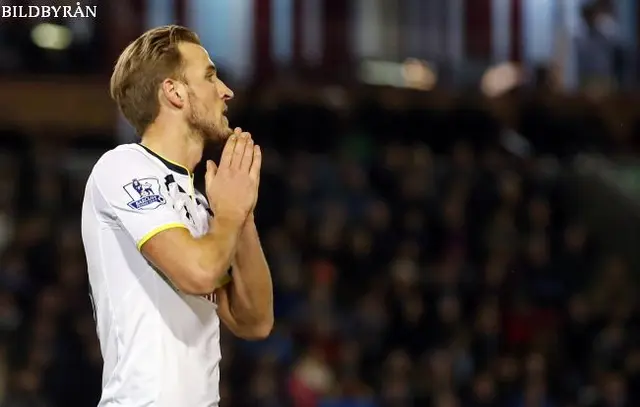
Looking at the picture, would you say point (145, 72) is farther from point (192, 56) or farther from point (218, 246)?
point (218, 246)

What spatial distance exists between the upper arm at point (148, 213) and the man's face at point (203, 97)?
0.54ft

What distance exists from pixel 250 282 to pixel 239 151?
41cm

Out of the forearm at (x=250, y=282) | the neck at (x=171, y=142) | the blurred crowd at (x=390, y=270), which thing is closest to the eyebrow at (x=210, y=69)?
the neck at (x=171, y=142)

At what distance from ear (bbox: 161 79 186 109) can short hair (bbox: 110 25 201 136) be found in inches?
0.6

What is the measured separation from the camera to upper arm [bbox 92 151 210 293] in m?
2.53

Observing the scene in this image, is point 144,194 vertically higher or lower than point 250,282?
higher

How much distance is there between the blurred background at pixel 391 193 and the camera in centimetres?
711

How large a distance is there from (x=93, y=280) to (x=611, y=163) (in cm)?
733

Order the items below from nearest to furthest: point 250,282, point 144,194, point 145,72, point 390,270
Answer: point 144,194 < point 145,72 < point 250,282 < point 390,270

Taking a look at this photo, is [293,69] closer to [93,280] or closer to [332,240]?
[332,240]

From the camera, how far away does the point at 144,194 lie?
8.71ft

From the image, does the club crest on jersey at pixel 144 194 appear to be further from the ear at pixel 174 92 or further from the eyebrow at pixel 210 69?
the eyebrow at pixel 210 69

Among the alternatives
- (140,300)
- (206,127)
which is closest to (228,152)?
(206,127)

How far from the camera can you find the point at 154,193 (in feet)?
8.75
